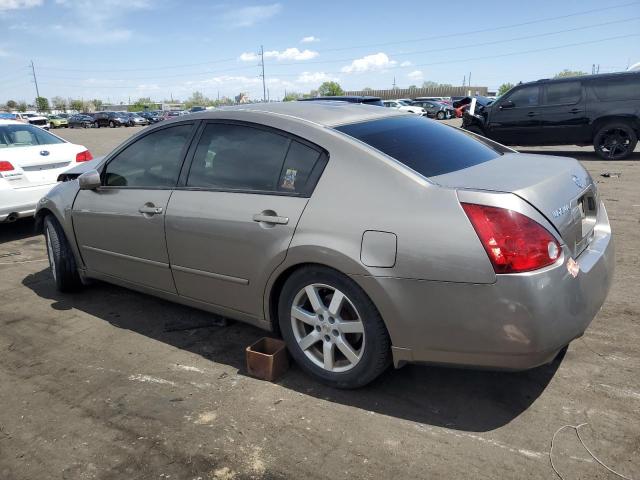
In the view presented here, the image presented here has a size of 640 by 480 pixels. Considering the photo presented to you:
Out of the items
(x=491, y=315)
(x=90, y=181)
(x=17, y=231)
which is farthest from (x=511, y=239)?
(x=17, y=231)

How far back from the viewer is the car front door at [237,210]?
9.97 ft

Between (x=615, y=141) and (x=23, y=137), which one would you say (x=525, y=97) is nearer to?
(x=615, y=141)

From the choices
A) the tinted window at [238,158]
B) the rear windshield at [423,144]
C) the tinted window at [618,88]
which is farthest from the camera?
the tinted window at [618,88]

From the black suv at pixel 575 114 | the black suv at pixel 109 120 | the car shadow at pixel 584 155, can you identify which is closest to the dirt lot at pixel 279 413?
the black suv at pixel 575 114

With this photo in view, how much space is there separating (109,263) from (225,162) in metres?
1.46

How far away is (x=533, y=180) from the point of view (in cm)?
275

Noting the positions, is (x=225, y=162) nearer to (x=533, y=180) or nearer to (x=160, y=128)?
(x=160, y=128)

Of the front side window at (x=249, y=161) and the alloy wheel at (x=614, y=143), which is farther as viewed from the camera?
the alloy wheel at (x=614, y=143)

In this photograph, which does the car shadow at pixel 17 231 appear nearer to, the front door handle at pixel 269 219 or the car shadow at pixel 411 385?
the car shadow at pixel 411 385

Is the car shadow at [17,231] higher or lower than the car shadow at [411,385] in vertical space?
lower

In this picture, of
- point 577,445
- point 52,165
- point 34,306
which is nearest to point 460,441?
point 577,445

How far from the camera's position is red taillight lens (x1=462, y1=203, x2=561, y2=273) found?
7.84 ft

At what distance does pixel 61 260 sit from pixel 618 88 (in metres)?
11.7

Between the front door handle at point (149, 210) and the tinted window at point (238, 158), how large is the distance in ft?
0.99
